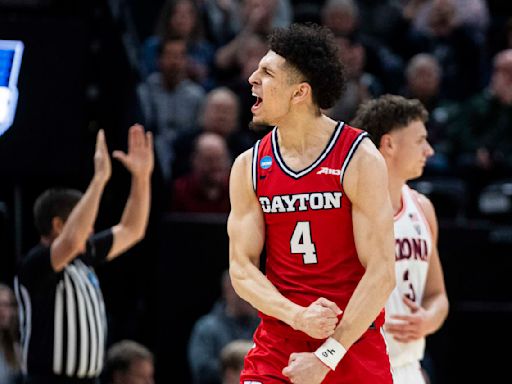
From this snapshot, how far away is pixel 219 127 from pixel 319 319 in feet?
19.1

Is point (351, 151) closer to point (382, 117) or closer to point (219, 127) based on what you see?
point (382, 117)

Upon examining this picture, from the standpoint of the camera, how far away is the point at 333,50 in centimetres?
532

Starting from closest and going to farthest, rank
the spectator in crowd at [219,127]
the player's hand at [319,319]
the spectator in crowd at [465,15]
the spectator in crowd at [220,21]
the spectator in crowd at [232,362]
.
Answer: the player's hand at [319,319]
the spectator in crowd at [232,362]
the spectator in crowd at [219,127]
the spectator in crowd at [220,21]
the spectator in crowd at [465,15]

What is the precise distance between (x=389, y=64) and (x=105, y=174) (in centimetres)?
595

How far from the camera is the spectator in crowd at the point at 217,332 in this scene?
360 inches

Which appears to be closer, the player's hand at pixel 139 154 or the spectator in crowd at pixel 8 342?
the player's hand at pixel 139 154

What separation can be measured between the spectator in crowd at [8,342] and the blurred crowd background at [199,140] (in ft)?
0.24

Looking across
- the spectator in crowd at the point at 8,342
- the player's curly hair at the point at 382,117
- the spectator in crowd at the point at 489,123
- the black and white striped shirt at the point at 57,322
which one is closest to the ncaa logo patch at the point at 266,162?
the player's curly hair at the point at 382,117

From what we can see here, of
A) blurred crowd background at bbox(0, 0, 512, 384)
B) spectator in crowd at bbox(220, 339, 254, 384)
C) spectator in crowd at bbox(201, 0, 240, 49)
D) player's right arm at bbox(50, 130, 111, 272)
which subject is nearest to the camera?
player's right arm at bbox(50, 130, 111, 272)

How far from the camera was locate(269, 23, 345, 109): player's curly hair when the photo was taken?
5273mm

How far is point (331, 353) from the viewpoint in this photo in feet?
16.4

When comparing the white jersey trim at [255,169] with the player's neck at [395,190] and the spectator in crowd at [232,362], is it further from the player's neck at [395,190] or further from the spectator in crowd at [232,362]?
the spectator in crowd at [232,362]

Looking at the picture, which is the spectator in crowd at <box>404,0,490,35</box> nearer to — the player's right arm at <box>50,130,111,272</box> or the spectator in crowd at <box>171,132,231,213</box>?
the spectator in crowd at <box>171,132,231,213</box>

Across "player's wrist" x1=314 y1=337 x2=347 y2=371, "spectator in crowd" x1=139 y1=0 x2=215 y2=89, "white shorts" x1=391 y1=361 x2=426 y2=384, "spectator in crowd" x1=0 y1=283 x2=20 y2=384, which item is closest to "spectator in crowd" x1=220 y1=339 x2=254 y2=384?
"spectator in crowd" x1=0 y1=283 x2=20 y2=384
